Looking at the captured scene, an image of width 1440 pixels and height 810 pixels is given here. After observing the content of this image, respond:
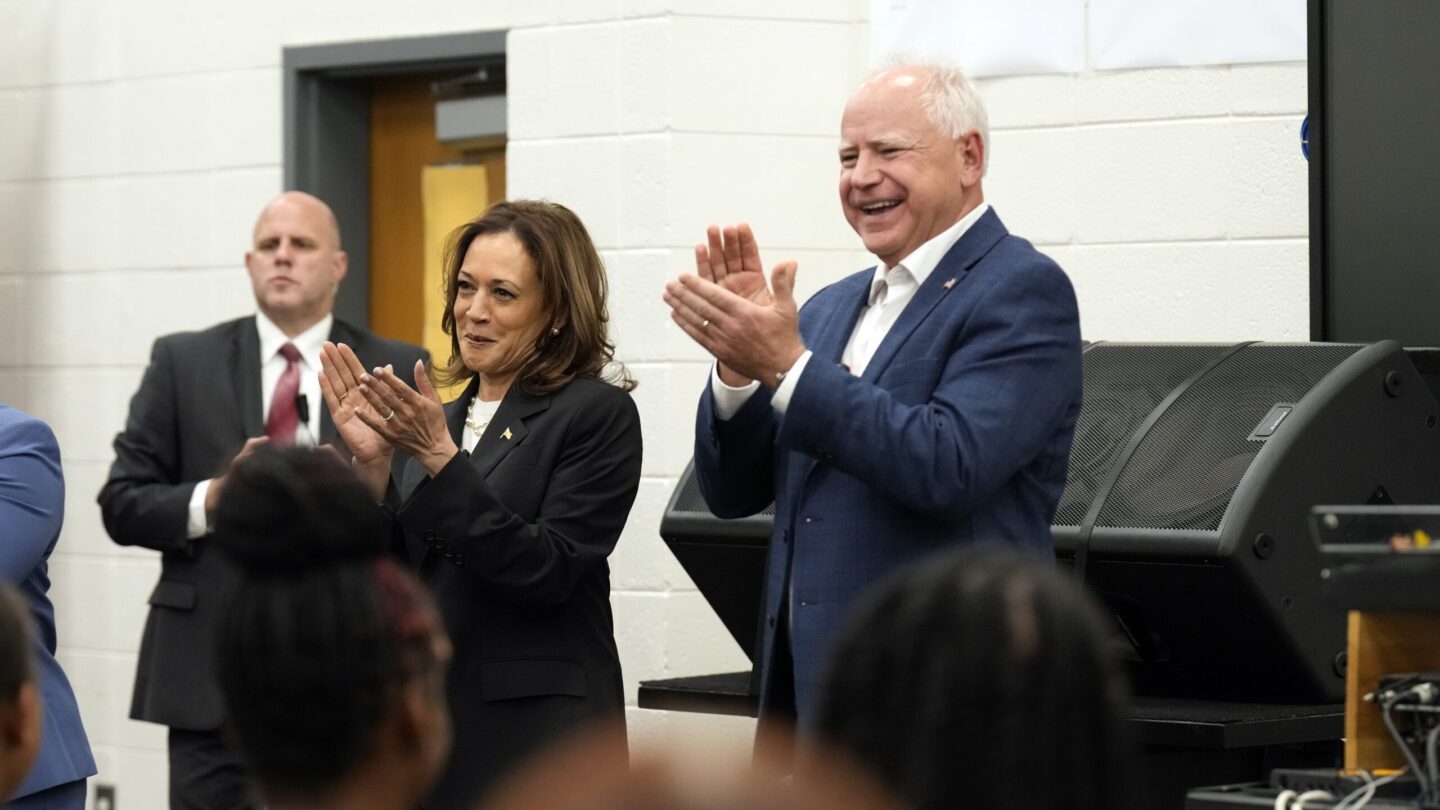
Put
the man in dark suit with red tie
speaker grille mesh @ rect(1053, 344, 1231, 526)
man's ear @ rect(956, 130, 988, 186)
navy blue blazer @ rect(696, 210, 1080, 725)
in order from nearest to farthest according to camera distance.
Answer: navy blue blazer @ rect(696, 210, 1080, 725)
man's ear @ rect(956, 130, 988, 186)
speaker grille mesh @ rect(1053, 344, 1231, 526)
the man in dark suit with red tie

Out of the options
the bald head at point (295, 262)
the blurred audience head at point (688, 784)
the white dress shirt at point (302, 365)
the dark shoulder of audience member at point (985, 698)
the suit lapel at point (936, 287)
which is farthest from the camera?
the bald head at point (295, 262)

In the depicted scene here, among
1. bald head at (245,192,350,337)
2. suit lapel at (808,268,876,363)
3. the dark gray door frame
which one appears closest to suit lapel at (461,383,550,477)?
suit lapel at (808,268,876,363)

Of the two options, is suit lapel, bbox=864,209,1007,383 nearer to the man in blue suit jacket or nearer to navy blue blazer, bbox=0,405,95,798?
the man in blue suit jacket

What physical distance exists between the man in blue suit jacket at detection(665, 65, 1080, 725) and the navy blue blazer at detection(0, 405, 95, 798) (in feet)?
2.86

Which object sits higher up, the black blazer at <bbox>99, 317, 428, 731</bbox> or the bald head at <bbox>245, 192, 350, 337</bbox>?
the bald head at <bbox>245, 192, 350, 337</bbox>

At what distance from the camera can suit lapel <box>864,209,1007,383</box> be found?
2656mm

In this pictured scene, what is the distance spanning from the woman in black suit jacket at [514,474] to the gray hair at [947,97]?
623 millimetres

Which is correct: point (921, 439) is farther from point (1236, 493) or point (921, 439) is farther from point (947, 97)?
point (1236, 493)

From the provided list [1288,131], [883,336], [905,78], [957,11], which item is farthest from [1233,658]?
[957,11]

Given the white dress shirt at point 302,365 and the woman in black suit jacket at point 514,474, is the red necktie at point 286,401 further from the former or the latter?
the woman in black suit jacket at point 514,474

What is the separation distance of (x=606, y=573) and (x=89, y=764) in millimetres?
771

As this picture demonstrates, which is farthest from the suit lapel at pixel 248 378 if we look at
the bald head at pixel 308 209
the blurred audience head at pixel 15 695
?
the blurred audience head at pixel 15 695

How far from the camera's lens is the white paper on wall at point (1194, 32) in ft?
13.2

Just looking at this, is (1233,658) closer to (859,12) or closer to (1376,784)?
(1376,784)
